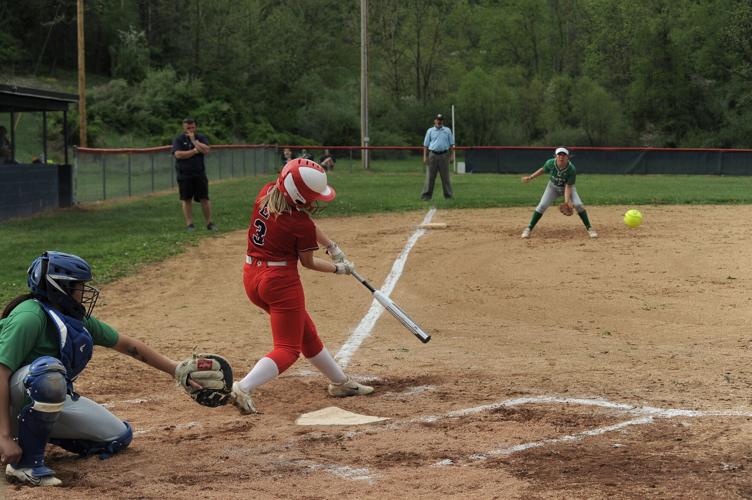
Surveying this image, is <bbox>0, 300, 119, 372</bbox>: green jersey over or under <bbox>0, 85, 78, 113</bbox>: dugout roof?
under

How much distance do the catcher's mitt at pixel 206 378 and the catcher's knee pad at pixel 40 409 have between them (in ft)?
3.43

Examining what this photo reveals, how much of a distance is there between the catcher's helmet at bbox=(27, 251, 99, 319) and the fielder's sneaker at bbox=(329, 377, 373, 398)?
2.38 metres

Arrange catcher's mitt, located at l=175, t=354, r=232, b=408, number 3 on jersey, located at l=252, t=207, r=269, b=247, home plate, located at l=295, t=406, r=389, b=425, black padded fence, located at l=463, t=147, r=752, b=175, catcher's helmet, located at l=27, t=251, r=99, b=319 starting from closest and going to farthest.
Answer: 1. catcher's helmet, located at l=27, t=251, r=99, b=319
2. catcher's mitt, located at l=175, t=354, r=232, b=408
3. home plate, located at l=295, t=406, r=389, b=425
4. number 3 on jersey, located at l=252, t=207, r=269, b=247
5. black padded fence, located at l=463, t=147, r=752, b=175

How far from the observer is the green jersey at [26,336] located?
18.4 ft

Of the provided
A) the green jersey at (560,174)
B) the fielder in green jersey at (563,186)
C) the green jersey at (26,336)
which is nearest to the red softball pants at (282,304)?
the green jersey at (26,336)

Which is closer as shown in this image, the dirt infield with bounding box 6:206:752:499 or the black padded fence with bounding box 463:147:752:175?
the dirt infield with bounding box 6:206:752:499

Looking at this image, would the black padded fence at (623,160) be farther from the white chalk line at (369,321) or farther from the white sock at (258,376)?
the white sock at (258,376)

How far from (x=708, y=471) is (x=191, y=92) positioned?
5422 centimetres

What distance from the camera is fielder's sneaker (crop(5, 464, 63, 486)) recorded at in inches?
215

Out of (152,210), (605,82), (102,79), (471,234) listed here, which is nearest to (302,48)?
(102,79)

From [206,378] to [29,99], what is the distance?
717 inches

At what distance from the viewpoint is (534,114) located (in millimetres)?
66250

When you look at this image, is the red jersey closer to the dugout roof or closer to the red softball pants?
the red softball pants

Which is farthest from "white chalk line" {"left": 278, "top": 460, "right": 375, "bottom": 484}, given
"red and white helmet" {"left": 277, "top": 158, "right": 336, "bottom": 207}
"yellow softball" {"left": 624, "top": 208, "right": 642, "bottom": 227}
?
"yellow softball" {"left": 624, "top": 208, "right": 642, "bottom": 227}
